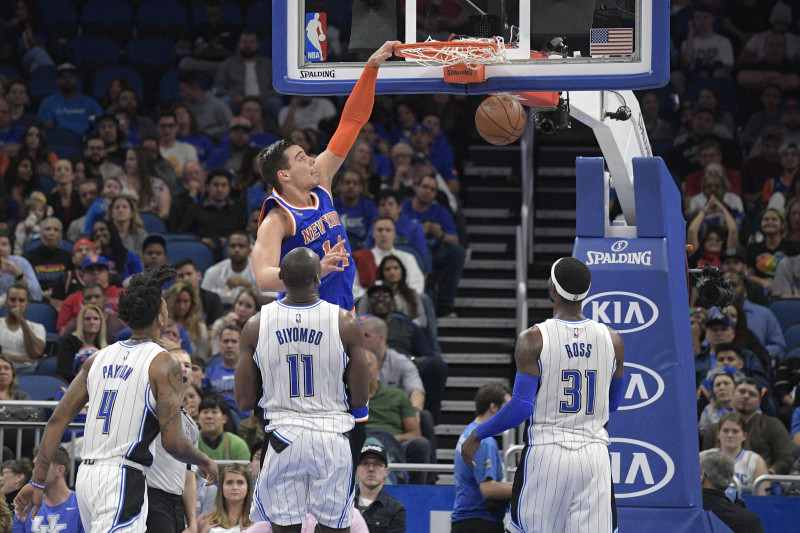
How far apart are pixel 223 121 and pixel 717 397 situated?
795cm

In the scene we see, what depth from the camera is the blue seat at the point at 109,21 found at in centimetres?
1758

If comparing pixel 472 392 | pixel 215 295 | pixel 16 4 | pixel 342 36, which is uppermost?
pixel 16 4

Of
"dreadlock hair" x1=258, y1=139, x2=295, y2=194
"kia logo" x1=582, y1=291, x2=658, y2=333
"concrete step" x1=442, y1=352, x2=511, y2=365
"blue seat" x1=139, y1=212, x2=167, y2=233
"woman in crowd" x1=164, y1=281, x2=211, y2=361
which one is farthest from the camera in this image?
"blue seat" x1=139, y1=212, x2=167, y2=233

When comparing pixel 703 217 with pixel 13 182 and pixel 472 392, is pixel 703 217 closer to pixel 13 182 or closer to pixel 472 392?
pixel 472 392

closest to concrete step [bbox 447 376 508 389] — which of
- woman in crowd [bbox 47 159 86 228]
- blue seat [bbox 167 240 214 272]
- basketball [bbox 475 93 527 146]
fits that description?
blue seat [bbox 167 240 214 272]

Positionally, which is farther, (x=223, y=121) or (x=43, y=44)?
(x=43, y=44)

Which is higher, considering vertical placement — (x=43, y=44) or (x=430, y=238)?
(x=43, y=44)

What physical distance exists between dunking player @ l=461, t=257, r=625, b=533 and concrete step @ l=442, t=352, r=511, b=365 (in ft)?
21.4

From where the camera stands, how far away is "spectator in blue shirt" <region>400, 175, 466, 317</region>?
13.6m

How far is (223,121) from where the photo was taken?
1587 centimetres

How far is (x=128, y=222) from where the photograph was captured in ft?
42.3

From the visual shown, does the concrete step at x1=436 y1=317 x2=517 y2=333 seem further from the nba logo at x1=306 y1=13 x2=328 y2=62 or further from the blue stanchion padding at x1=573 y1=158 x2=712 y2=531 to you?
the nba logo at x1=306 y1=13 x2=328 y2=62

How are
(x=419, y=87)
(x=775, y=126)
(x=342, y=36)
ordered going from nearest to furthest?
(x=419, y=87), (x=342, y=36), (x=775, y=126)

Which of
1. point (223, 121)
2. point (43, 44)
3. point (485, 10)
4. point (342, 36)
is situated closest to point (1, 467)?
point (342, 36)
